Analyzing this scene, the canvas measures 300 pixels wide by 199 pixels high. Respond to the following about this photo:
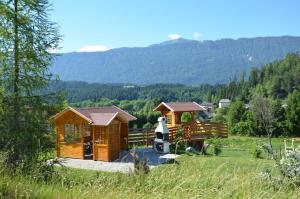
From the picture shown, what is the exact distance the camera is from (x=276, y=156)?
6.59 metres

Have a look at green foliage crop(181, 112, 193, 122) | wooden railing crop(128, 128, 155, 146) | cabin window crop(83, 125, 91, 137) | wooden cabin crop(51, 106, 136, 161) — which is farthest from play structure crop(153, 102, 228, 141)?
cabin window crop(83, 125, 91, 137)

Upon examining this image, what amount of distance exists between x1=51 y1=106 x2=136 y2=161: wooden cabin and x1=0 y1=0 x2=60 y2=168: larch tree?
9128mm

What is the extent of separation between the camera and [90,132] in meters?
19.7

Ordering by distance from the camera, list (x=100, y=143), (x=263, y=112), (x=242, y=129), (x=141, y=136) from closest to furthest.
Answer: (x=100, y=143)
(x=141, y=136)
(x=263, y=112)
(x=242, y=129)

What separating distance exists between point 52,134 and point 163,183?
217 inches

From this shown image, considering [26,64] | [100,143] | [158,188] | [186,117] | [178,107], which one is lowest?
[100,143]

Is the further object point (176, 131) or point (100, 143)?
point (176, 131)

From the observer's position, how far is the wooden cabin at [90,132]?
18.6 m

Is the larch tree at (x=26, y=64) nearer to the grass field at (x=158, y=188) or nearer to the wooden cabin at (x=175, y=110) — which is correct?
the grass field at (x=158, y=188)

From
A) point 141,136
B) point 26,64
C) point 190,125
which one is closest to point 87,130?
point 141,136

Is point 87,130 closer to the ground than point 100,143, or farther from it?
farther from it

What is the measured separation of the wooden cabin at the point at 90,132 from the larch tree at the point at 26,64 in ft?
29.9

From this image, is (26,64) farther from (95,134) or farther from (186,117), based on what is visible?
(186,117)

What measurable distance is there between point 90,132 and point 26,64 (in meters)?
10.9
